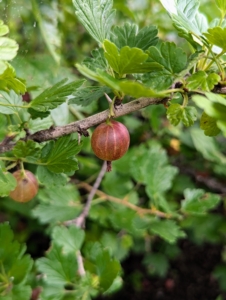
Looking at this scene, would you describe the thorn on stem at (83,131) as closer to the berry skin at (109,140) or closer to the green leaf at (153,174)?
the berry skin at (109,140)

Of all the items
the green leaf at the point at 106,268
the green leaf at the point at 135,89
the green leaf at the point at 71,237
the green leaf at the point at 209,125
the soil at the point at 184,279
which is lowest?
the soil at the point at 184,279

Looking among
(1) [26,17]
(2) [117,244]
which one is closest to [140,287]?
(2) [117,244]

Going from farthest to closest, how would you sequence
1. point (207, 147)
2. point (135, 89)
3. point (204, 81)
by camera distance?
point (207, 147)
point (204, 81)
point (135, 89)

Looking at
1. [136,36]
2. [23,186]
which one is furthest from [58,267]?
[136,36]

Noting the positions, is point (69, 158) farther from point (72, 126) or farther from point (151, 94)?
point (151, 94)

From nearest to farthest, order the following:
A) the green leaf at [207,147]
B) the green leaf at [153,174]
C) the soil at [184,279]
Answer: the green leaf at [153,174], the green leaf at [207,147], the soil at [184,279]

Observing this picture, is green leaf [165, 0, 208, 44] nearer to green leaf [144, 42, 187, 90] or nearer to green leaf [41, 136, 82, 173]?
green leaf [144, 42, 187, 90]

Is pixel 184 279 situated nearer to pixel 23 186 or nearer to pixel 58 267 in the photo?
pixel 58 267

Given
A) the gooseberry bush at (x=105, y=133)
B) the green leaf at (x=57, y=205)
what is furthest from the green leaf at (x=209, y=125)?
the green leaf at (x=57, y=205)
